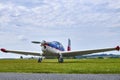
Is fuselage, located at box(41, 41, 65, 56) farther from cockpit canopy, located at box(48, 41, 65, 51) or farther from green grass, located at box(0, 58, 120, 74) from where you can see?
green grass, located at box(0, 58, 120, 74)

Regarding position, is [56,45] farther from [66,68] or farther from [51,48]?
[66,68]

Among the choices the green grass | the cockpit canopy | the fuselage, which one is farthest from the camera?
the cockpit canopy

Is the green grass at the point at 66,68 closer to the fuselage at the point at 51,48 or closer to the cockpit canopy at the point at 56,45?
the fuselage at the point at 51,48

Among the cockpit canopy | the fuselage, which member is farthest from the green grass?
the cockpit canopy

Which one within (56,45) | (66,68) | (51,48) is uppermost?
(56,45)

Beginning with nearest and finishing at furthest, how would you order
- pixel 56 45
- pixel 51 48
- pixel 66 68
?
pixel 66 68 < pixel 51 48 < pixel 56 45

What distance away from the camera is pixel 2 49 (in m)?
46.3

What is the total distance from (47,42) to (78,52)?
4691mm

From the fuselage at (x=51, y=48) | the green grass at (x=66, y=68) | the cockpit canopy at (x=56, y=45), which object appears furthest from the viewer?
the cockpit canopy at (x=56, y=45)

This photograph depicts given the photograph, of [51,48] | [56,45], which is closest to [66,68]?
[51,48]

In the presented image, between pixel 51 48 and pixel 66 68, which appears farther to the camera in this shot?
pixel 51 48

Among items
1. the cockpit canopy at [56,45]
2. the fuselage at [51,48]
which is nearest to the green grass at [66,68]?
the fuselage at [51,48]

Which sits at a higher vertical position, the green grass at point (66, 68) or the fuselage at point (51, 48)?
the fuselage at point (51, 48)

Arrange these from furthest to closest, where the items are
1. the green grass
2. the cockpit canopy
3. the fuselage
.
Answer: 1. the cockpit canopy
2. the fuselage
3. the green grass
